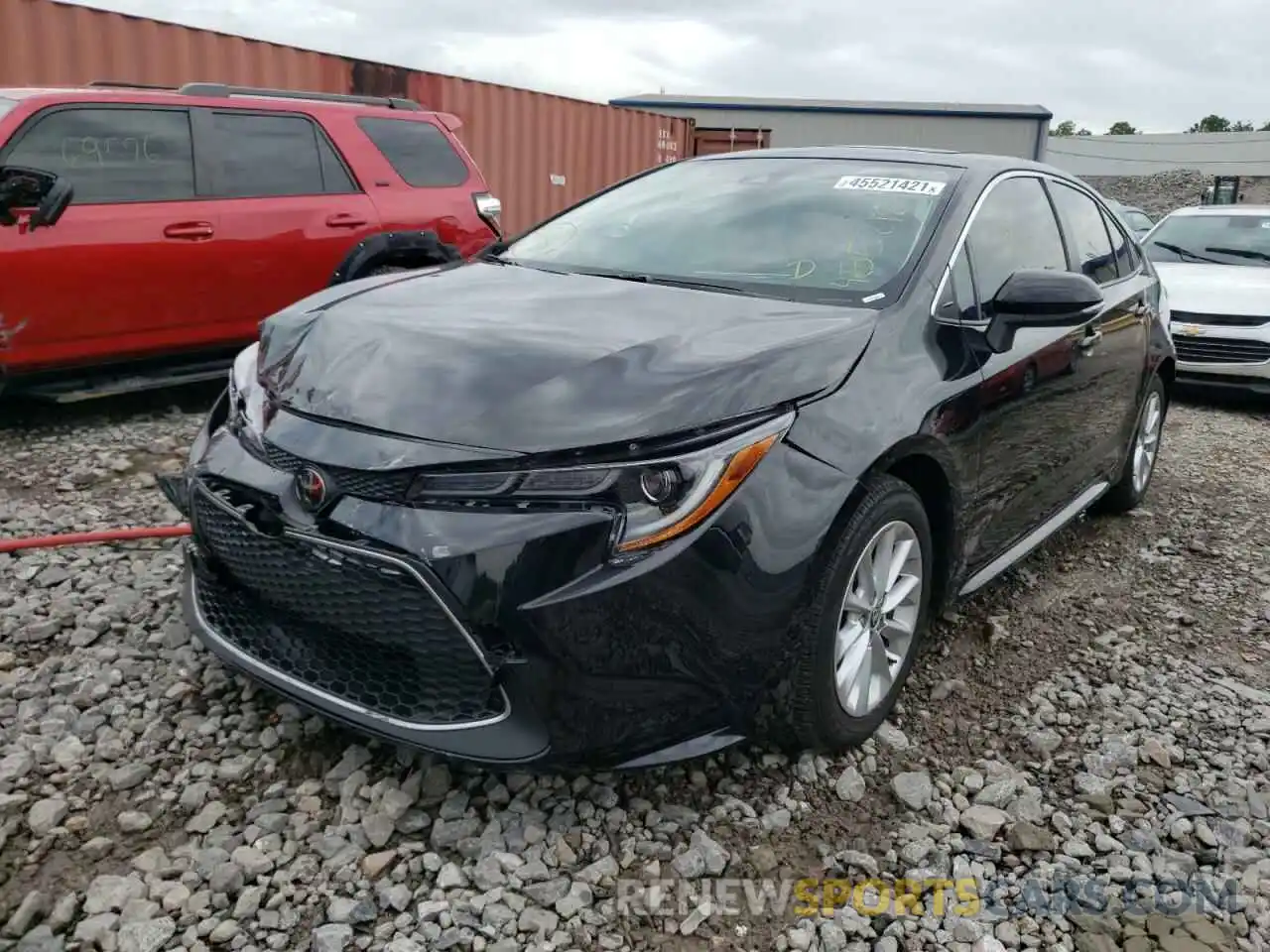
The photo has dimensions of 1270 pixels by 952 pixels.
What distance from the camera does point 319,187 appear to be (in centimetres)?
595

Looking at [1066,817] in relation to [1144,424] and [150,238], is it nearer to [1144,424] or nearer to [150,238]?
[1144,424]

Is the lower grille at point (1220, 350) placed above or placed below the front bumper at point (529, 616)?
below

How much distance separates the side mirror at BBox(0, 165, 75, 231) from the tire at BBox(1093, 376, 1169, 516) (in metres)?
4.99

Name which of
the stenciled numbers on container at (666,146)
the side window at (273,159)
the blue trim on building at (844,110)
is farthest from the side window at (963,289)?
the blue trim on building at (844,110)

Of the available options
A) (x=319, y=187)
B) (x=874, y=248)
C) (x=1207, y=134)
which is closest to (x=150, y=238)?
(x=319, y=187)

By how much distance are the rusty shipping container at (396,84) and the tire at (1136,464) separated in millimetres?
7403

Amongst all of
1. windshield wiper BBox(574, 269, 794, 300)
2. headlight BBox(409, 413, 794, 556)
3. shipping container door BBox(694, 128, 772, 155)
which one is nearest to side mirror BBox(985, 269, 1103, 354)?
windshield wiper BBox(574, 269, 794, 300)

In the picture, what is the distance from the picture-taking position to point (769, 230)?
10.7ft

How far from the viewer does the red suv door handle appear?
5.25m

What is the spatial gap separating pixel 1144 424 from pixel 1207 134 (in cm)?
4671

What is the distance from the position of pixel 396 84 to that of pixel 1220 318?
7612mm

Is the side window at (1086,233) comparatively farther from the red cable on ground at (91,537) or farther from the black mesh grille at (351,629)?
the red cable on ground at (91,537)

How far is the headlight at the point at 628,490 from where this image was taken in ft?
6.90

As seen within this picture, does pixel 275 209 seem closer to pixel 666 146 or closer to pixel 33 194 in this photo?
pixel 33 194
